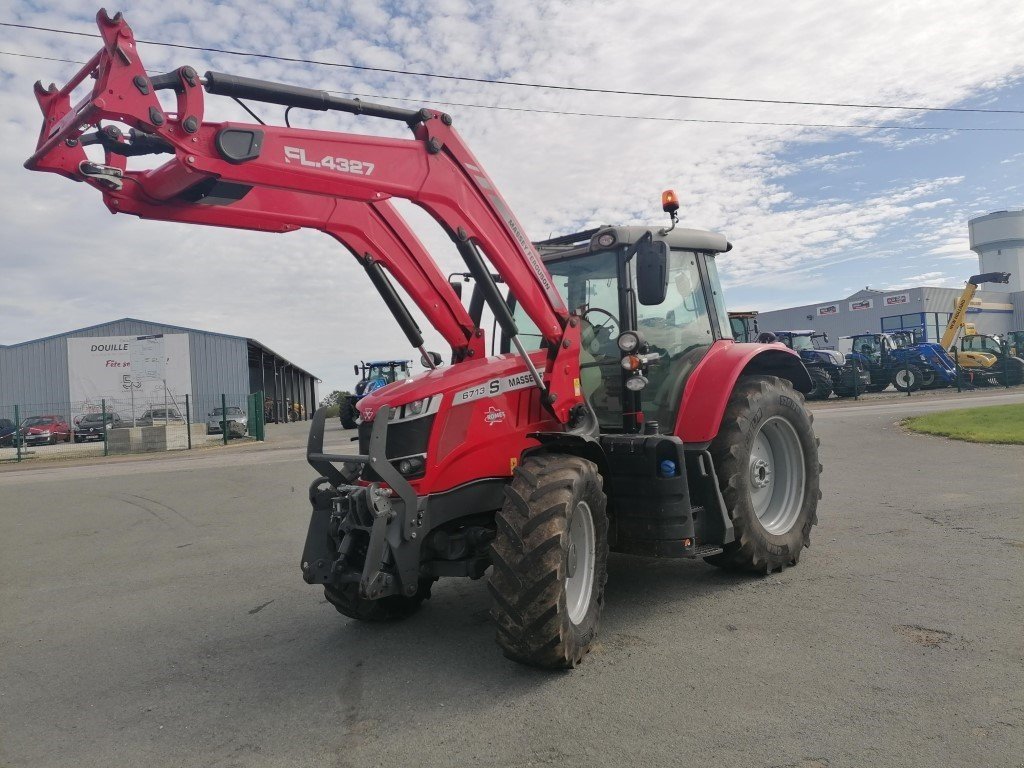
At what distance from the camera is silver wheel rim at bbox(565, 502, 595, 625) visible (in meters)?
4.10

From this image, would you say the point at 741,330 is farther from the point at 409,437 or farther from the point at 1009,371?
the point at 1009,371

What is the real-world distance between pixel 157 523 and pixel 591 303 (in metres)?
6.73

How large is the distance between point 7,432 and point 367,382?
1675 centimetres

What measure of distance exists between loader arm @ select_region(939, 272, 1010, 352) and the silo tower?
41674 mm

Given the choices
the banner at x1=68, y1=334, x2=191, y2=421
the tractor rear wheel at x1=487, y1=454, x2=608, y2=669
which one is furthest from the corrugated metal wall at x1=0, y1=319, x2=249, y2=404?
the tractor rear wheel at x1=487, y1=454, x2=608, y2=669

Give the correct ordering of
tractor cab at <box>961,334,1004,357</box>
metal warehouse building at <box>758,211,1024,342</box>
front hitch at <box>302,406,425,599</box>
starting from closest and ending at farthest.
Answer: front hitch at <box>302,406,425,599</box> → tractor cab at <box>961,334,1004,357</box> → metal warehouse building at <box>758,211,1024,342</box>

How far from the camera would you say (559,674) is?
3.81 metres

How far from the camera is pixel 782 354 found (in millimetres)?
5922

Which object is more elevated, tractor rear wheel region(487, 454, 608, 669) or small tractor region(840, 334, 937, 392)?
small tractor region(840, 334, 937, 392)

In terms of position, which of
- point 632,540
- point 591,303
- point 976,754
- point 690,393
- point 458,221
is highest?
point 458,221

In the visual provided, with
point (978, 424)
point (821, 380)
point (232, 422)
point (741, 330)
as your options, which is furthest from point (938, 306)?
point (741, 330)

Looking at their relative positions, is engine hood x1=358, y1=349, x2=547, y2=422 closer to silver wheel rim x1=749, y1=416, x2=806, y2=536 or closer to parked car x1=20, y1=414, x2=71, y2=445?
silver wheel rim x1=749, y1=416, x2=806, y2=536

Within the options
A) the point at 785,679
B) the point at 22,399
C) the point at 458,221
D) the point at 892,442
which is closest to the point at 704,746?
the point at 785,679

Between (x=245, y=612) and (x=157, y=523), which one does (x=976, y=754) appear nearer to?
(x=245, y=612)
